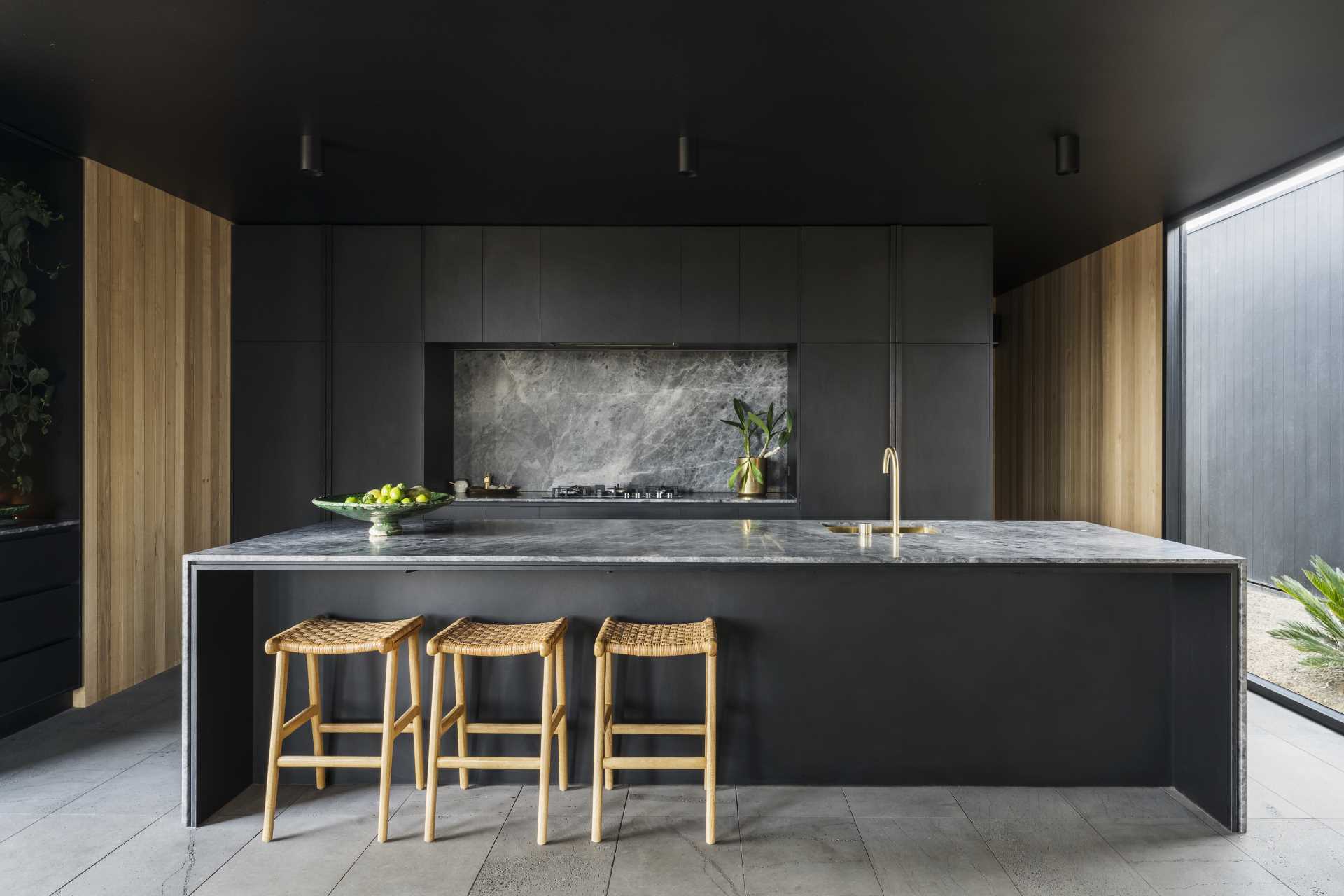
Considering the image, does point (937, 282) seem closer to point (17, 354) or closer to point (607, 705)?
point (607, 705)

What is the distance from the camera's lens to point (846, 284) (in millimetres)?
4789

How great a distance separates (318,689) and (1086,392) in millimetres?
5081

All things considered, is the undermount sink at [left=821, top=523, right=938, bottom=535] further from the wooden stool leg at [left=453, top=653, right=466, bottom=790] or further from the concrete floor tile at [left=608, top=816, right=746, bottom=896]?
the wooden stool leg at [left=453, top=653, right=466, bottom=790]

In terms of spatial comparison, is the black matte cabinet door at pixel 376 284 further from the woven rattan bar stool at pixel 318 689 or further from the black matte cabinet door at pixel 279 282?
the woven rattan bar stool at pixel 318 689

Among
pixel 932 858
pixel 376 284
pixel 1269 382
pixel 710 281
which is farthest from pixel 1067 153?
pixel 376 284

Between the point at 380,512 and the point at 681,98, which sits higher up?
the point at 681,98

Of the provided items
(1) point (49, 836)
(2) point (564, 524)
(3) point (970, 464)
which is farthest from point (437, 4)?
(3) point (970, 464)

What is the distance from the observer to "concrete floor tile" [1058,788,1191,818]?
2621 millimetres

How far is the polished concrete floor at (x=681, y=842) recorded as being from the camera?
7.29ft

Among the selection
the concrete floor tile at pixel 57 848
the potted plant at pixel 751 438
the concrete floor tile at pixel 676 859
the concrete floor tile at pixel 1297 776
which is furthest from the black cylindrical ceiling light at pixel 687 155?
the concrete floor tile at pixel 57 848

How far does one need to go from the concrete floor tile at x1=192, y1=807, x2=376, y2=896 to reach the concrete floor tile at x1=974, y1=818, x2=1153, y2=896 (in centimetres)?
190

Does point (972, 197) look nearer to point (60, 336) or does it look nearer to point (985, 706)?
point (985, 706)

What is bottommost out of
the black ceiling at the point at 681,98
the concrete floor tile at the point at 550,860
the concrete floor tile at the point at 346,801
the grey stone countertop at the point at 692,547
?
the concrete floor tile at the point at 346,801

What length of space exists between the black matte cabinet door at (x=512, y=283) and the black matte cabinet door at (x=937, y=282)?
2203 millimetres
